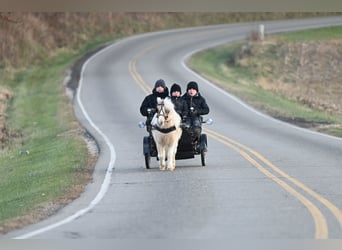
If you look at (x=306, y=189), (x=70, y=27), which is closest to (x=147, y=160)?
(x=306, y=189)

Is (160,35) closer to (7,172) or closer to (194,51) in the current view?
(194,51)

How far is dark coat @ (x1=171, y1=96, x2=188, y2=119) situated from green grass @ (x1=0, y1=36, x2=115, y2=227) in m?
2.23

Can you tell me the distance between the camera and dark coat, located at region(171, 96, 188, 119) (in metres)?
18.5

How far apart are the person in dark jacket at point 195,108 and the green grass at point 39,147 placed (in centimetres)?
237

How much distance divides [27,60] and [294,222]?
3759cm

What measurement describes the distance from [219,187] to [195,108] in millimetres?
3146

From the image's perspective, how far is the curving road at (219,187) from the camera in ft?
39.4

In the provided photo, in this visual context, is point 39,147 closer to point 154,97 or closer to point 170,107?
point 154,97

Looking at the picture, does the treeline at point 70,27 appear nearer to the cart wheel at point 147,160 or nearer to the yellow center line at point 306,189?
the yellow center line at point 306,189

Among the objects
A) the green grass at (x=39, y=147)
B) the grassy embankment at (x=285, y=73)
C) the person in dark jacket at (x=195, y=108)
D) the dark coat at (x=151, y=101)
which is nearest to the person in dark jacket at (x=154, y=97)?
the dark coat at (x=151, y=101)

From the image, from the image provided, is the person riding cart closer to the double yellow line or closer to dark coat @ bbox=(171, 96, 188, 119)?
dark coat @ bbox=(171, 96, 188, 119)

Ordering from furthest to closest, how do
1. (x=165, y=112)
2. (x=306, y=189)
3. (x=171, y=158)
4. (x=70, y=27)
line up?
(x=70, y=27)
(x=171, y=158)
(x=165, y=112)
(x=306, y=189)

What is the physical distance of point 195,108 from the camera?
60.9ft

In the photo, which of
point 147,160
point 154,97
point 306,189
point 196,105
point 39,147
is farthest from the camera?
point 39,147
